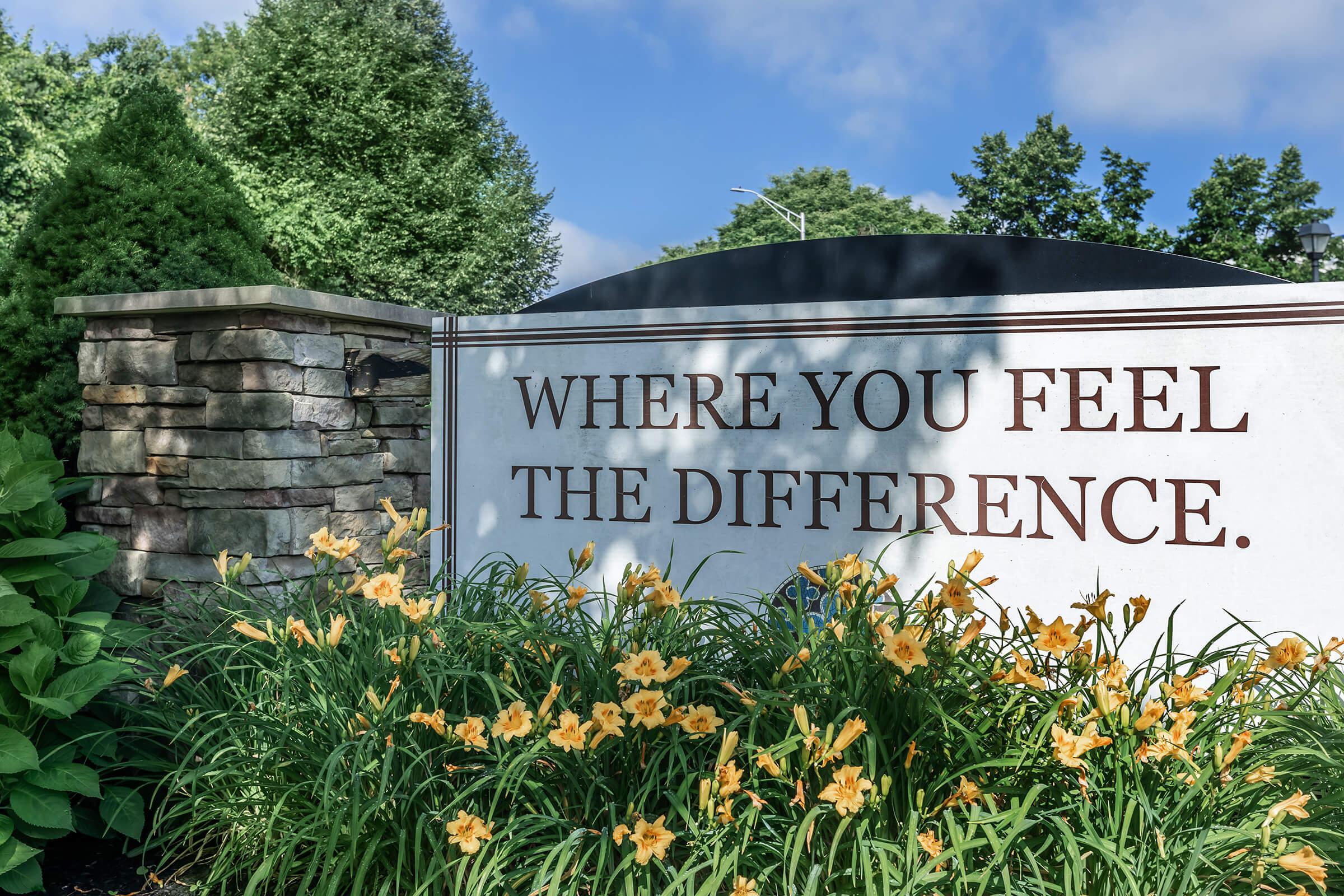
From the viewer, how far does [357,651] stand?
8.79 ft

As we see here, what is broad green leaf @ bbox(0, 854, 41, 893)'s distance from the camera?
8.49 ft

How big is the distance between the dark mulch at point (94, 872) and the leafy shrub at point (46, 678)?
0.33ft

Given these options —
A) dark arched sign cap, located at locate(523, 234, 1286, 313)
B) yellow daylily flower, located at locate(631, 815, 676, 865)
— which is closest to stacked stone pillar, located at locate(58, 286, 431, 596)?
dark arched sign cap, located at locate(523, 234, 1286, 313)

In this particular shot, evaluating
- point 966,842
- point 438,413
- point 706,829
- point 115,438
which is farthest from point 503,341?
point 966,842

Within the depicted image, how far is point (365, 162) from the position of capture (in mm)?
19984

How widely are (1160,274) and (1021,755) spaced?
233 centimetres

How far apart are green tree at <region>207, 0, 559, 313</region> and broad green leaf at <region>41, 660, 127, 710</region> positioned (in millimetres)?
17110

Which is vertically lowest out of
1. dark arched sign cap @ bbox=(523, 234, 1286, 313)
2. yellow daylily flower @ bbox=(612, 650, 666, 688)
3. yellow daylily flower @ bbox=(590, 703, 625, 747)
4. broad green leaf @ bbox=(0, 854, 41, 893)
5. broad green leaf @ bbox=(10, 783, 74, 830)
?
broad green leaf @ bbox=(0, 854, 41, 893)

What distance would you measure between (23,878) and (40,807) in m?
0.20

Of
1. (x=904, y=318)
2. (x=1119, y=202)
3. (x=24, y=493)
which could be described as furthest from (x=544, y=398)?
(x=1119, y=202)

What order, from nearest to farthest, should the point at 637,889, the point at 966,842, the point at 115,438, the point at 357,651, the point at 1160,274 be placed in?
the point at 966,842
the point at 637,889
the point at 357,651
the point at 1160,274
the point at 115,438

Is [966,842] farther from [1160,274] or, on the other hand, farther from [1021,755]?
[1160,274]

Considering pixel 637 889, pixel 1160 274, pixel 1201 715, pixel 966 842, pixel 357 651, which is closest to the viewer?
pixel 966 842

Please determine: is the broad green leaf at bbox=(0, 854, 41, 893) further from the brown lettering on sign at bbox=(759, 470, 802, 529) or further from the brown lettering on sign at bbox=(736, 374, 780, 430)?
the brown lettering on sign at bbox=(736, 374, 780, 430)
